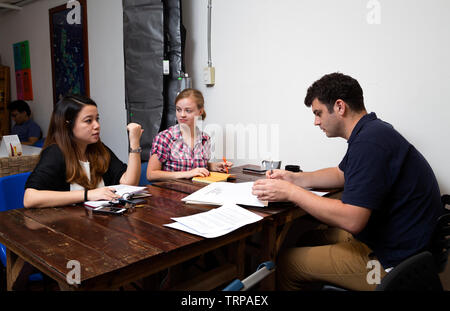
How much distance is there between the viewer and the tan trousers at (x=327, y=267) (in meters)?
1.34

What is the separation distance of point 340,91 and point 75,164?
1.21 m

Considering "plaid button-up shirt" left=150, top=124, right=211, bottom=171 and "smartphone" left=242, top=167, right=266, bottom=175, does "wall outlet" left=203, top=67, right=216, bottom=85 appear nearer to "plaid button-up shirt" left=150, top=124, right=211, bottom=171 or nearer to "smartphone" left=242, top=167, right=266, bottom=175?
"plaid button-up shirt" left=150, top=124, right=211, bottom=171

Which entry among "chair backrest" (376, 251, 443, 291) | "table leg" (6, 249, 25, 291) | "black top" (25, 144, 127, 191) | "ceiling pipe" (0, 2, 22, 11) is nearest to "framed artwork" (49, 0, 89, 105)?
"ceiling pipe" (0, 2, 22, 11)

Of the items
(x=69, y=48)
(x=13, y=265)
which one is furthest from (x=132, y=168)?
(x=69, y=48)

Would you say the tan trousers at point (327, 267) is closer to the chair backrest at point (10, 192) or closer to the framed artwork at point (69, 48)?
the chair backrest at point (10, 192)

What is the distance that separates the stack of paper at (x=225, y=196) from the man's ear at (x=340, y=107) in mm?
475

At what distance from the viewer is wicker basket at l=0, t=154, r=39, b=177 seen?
2875mm

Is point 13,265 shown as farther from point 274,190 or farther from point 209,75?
point 209,75

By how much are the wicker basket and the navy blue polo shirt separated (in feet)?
8.75

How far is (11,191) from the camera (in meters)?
1.63

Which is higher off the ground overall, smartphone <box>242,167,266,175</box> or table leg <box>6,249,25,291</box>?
smartphone <box>242,167,266,175</box>

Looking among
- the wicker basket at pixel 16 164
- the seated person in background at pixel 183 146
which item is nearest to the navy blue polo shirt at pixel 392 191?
the seated person in background at pixel 183 146

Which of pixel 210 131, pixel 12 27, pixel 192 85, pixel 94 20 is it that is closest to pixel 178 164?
pixel 210 131

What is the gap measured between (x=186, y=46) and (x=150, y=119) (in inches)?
29.0
